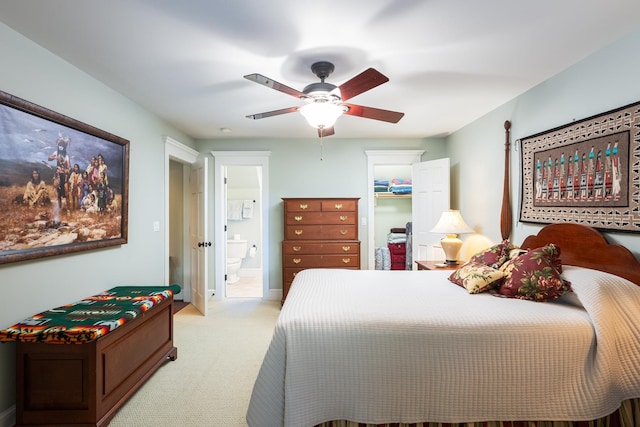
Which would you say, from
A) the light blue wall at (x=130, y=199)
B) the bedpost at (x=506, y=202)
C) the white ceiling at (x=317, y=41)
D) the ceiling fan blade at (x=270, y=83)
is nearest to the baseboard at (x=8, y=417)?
the light blue wall at (x=130, y=199)

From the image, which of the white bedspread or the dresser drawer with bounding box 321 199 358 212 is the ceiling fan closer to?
the white bedspread

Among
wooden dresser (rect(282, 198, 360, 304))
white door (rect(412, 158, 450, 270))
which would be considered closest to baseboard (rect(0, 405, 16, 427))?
wooden dresser (rect(282, 198, 360, 304))

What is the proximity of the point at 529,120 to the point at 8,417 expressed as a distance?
4.39 meters

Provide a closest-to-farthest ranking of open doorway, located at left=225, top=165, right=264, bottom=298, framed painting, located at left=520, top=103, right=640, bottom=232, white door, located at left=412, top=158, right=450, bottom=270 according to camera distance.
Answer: framed painting, located at left=520, top=103, right=640, bottom=232
white door, located at left=412, top=158, right=450, bottom=270
open doorway, located at left=225, top=165, right=264, bottom=298

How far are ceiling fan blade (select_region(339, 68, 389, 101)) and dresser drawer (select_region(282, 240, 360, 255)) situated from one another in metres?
2.39

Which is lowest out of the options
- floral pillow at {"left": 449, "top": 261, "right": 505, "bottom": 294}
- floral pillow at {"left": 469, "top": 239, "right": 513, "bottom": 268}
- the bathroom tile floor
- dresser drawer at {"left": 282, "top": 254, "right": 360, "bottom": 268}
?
the bathroom tile floor

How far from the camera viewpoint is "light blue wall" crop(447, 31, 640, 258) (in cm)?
203

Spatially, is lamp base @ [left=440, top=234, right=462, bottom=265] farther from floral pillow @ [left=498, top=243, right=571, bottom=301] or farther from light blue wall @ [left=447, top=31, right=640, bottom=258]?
floral pillow @ [left=498, top=243, right=571, bottom=301]

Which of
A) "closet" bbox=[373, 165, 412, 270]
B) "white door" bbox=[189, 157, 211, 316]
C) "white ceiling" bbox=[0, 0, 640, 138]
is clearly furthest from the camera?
"closet" bbox=[373, 165, 412, 270]

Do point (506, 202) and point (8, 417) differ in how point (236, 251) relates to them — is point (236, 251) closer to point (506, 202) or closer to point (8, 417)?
point (8, 417)

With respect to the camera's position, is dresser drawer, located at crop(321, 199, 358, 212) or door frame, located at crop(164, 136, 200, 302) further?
dresser drawer, located at crop(321, 199, 358, 212)

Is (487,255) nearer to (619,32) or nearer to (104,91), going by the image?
(619,32)

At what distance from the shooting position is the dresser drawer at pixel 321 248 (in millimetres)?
4262

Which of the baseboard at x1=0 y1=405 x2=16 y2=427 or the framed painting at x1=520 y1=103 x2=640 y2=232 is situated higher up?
the framed painting at x1=520 y1=103 x2=640 y2=232
